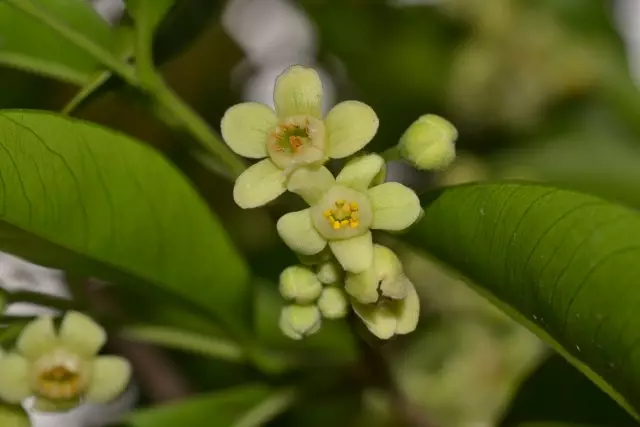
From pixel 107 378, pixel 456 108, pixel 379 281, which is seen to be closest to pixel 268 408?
pixel 107 378

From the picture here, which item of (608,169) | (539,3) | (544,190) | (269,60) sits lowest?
(608,169)

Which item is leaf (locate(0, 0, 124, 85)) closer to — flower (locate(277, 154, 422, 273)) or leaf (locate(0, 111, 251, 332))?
leaf (locate(0, 111, 251, 332))

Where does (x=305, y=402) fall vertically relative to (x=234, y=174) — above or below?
below

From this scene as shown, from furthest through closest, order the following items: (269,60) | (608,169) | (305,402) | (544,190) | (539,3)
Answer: (269,60)
(539,3)
(608,169)
(305,402)
(544,190)

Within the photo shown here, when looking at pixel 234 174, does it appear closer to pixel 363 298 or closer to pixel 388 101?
pixel 363 298

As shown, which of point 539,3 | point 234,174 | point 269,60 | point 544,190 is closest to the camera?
point 544,190

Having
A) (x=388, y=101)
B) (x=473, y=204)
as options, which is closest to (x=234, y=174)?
(x=473, y=204)
